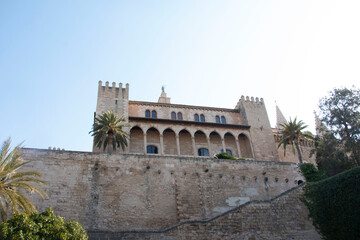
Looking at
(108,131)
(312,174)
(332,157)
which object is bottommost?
(312,174)

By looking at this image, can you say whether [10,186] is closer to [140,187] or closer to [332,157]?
[140,187]

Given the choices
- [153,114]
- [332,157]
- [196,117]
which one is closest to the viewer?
[332,157]

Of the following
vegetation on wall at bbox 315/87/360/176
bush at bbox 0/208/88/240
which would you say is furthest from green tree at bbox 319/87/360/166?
bush at bbox 0/208/88/240

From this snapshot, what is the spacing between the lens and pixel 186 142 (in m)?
36.0

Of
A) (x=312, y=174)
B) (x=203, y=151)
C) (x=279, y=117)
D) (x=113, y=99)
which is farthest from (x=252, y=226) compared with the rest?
(x=279, y=117)

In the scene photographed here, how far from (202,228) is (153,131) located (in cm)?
1912

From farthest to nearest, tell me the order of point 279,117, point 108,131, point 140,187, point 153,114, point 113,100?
point 279,117 → point 153,114 → point 113,100 → point 108,131 → point 140,187

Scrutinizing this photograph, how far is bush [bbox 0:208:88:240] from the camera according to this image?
1187 cm

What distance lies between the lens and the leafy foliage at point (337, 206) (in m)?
16.5

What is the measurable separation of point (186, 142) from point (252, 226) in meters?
18.3

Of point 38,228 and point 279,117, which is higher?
point 279,117

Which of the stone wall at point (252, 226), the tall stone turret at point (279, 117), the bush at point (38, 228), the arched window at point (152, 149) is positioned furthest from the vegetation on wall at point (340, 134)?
the tall stone turret at point (279, 117)

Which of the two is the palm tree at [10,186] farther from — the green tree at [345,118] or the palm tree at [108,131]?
the green tree at [345,118]

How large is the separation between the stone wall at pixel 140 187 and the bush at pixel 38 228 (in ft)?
22.7
